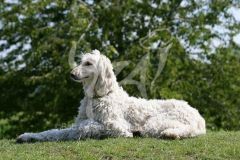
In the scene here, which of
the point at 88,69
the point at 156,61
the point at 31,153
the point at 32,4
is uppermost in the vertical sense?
the point at 32,4

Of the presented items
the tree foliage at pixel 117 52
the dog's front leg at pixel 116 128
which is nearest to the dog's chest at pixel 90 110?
the dog's front leg at pixel 116 128

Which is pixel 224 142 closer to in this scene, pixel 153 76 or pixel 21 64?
pixel 153 76

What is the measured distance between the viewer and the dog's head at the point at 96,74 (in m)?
8.33

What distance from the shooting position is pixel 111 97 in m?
8.50

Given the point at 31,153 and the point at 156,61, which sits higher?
the point at 156,61

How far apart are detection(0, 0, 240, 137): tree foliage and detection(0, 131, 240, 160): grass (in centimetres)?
859

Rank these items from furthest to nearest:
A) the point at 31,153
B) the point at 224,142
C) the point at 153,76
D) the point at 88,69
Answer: the point at 153,76 → the point at 88,69 → the point at 224,142 → the point at 31,153

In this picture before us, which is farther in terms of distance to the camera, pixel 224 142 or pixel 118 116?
pixel 118 116

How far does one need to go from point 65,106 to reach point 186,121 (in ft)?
33.8

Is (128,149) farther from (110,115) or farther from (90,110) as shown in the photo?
(90,110)

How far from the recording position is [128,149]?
7.07 meters

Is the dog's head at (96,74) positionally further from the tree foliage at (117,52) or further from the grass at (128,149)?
the tree foliage at (117,52)

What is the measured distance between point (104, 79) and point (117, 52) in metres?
9.91

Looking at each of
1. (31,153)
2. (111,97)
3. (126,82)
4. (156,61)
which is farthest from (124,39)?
(31,153)
